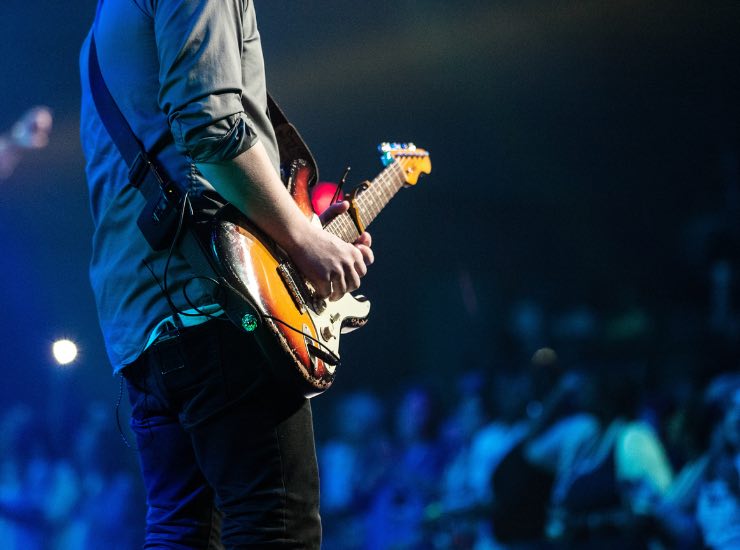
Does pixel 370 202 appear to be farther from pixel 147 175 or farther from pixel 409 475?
pixel 409 475

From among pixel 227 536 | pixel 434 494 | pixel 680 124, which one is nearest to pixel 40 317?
pixel 434 494

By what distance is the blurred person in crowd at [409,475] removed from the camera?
2.69 m

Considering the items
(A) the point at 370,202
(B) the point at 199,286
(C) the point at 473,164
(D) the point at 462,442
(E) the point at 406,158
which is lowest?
(B) the point at 199,286

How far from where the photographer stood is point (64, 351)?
264cm

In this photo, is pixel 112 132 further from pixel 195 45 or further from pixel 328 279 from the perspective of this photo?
pixel 328 279

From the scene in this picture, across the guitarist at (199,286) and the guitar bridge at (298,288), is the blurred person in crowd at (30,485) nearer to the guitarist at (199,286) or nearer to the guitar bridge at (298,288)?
the guitarist at (199,286)

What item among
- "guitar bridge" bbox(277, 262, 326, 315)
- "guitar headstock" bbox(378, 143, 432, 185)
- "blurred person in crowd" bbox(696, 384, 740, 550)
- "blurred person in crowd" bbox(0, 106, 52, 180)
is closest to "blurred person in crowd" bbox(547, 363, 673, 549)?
"blurred person in crowd" bbox(696, 384, 740, 550)

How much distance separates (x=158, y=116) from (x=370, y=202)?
0.56 metres

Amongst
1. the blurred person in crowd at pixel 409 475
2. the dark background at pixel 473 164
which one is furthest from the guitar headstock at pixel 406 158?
the blurred person in crowd at pixel 409 475

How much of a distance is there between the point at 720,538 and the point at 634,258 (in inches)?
43.0

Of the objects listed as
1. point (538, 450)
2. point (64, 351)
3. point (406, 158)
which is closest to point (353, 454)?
point (538, 450)

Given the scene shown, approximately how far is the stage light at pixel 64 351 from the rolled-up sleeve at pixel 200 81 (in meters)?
2.07

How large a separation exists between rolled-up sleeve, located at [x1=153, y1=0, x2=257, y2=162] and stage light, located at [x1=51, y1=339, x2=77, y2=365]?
2.07 m

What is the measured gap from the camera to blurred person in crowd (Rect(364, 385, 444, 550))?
269 cm
